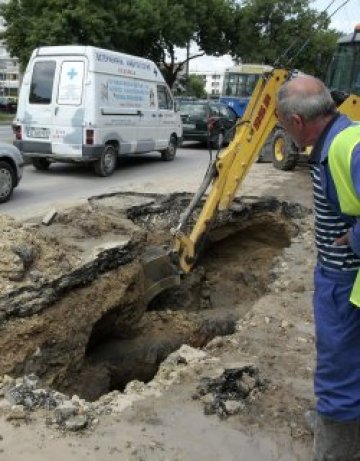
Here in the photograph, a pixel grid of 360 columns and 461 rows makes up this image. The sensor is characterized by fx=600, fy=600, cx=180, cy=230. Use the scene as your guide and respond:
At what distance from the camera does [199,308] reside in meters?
8.23

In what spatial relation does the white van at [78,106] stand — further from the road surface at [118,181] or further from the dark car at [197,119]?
the dark car at [197,119]

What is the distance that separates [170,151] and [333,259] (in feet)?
46.9

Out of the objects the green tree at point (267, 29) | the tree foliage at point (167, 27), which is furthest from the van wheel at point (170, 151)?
the green tree at point (267, 29)

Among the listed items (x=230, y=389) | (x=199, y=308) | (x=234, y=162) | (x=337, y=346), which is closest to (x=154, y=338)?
(x=199, y=308)

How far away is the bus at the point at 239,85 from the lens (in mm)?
26156

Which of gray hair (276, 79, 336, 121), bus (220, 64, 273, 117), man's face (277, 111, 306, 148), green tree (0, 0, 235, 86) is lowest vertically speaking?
man's face (277, 111, 306, 148)

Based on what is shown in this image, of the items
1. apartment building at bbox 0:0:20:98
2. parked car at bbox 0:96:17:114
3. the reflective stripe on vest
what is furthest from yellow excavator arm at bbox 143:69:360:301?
apartment building at bbox 0:0:20:98

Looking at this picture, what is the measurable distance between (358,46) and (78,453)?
1162 centimetres

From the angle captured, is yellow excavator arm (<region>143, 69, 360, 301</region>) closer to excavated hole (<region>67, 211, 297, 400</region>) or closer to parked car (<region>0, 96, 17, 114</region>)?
excavated hole (<region>67, 211, 297, 400</region>)

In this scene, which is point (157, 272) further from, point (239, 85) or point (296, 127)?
point (239, 85)

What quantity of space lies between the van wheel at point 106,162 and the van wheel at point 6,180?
300 cm

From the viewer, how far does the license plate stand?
1264cm

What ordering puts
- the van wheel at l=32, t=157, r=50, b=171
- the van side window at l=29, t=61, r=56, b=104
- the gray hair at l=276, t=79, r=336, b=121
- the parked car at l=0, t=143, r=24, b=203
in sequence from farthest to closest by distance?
the van wheel at l=32, t=157, r=50, b=171 < the van side window at l=29, t=61, r=56, b=104 < the parked car at l=0, t=143, r=24, b=203 < the gray hair at l=276, t=79, r=336, b=121

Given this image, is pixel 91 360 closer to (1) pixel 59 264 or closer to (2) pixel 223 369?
(1) pixel 59 264
